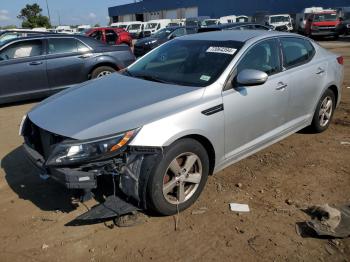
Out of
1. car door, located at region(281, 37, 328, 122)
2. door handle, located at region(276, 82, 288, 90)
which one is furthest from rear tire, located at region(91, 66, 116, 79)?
door handle, located at region(276, 82, 288, 90)

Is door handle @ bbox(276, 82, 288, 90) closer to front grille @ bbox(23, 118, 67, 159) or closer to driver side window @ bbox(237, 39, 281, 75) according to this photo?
driver side window @ bbox(237, 39, 281, 75)

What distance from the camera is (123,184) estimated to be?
135 inches

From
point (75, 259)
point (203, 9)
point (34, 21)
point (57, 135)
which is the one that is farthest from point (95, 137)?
point (203, 9)

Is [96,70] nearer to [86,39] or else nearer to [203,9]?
[86,39]

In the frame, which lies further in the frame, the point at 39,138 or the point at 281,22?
the point at 281,22

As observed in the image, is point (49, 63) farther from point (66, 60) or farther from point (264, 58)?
point (264, 58)

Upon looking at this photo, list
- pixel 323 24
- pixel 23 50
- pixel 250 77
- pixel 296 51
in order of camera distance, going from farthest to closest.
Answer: pixel 323 24, pixel 23 50, pixel 296 51, pixel 250 77

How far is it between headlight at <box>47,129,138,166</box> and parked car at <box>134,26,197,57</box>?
47.0 feet

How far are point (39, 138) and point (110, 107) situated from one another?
762 mm

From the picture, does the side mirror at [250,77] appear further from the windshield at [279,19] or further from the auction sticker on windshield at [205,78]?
the windshield at [279,19]

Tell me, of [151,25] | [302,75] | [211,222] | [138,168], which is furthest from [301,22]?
[138,168]

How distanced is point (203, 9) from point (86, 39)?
5809 centimetres

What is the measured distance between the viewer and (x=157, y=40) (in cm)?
1809

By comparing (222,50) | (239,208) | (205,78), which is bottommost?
(239,208)
